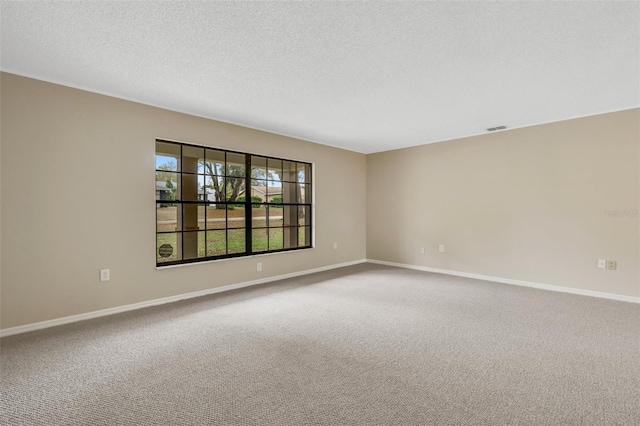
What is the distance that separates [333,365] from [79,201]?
2.98 m

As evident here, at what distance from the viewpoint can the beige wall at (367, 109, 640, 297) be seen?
3.89 m

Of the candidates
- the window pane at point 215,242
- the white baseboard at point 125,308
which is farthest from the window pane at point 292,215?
the window pane at point 215,242

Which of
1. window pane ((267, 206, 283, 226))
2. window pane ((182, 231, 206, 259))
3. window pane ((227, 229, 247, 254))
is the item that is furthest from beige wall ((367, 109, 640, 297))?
window pane ((227, 229, 247, 254))

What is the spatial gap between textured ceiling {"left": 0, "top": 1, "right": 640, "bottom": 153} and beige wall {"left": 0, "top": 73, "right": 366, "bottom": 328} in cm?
27

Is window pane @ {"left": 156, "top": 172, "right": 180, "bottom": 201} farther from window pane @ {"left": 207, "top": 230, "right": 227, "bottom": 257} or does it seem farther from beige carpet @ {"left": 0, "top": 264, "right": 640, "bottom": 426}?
beige carpet @ {"left": 0, "top": 264, "right": 640, "bottom": 426}

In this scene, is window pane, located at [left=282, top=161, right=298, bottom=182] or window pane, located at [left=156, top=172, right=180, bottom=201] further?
window pane, located at [left=156, top=172, right=180, bottom=201]

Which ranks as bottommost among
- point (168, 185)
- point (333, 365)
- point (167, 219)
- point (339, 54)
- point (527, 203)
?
point (333, 365)

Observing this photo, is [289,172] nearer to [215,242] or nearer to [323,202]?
[323,202]

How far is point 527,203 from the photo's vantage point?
15.0 ft

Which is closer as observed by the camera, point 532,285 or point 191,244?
point 532,285

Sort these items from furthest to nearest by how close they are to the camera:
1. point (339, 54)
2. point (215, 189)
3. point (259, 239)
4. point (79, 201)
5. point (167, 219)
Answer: point (259, 239)
point (167, 219)
point (215, 189)
point (79, 201)
point (339, 54)

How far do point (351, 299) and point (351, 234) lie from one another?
8.33ft

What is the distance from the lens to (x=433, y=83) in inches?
120

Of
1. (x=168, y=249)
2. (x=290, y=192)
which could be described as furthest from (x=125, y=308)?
(x=168, y=249)
